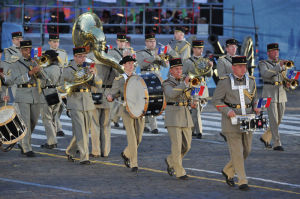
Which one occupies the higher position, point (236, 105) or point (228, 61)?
point (228, 61)

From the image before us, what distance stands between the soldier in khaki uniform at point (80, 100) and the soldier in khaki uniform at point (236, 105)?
11.0ft

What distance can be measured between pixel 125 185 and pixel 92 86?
3030 mm

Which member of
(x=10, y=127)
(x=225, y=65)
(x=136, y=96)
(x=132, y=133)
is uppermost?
(x=225, y=65)

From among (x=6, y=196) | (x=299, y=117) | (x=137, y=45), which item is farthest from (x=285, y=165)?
(x=137, y=45)

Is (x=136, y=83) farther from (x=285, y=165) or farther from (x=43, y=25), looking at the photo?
Result: (x=43, y=25)

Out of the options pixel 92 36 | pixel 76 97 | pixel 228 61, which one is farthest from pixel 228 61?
pixel 76 97

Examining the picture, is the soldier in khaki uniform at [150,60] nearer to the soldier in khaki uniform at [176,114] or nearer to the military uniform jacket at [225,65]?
the military uniform jacket at [225,65]

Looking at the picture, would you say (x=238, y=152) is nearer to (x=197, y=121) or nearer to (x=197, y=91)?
(x=197, y=91)

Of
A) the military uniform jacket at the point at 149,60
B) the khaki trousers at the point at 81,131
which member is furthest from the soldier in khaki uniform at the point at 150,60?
the khaki trousers at the point at 81,131

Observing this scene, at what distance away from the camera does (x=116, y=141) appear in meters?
17.2

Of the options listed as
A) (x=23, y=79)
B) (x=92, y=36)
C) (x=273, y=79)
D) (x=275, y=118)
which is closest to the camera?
(x=23, y=79)

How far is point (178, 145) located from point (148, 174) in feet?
2.81

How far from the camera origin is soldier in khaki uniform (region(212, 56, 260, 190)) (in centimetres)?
1148

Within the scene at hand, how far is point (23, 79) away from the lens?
1501 centimetres
